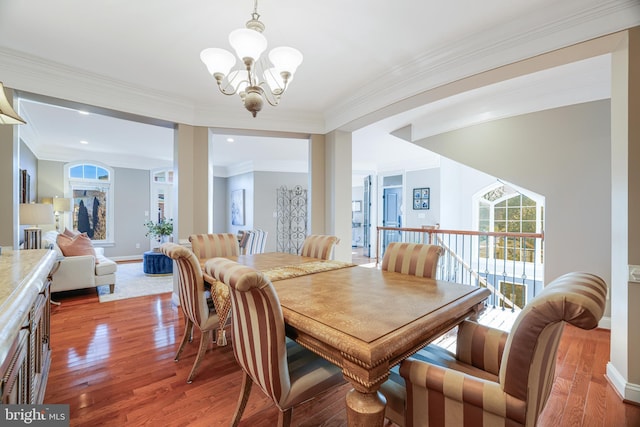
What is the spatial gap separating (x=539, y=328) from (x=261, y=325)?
968mm

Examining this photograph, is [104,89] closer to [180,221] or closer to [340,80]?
[180,221]

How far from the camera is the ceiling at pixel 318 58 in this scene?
6.25 feet

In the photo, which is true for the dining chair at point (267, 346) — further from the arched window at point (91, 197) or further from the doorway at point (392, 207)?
the arched window at point (91, 197)

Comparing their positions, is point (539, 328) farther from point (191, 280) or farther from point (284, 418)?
point (191, 280)

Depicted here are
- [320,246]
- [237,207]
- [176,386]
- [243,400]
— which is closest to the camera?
[243,400]

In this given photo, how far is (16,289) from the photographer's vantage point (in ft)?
3.31

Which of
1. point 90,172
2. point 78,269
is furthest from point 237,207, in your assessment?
point 78,269

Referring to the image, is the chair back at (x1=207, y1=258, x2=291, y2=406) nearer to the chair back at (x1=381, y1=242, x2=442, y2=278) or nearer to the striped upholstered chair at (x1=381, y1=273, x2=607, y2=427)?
the striped upholstered chair at (x1=381, y1=273, x2=607, y2=427)

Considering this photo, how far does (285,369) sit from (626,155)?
243 centimetres

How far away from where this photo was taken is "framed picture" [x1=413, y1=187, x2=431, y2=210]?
664 cm

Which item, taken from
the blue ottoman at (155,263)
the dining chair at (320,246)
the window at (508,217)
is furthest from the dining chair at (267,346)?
the window at (508,217)

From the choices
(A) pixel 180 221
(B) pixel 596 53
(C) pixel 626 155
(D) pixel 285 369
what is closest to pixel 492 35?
(B) pixel 596 53

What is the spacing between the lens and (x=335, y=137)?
12.7 feet

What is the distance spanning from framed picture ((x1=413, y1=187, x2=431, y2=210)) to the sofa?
6.15 m
